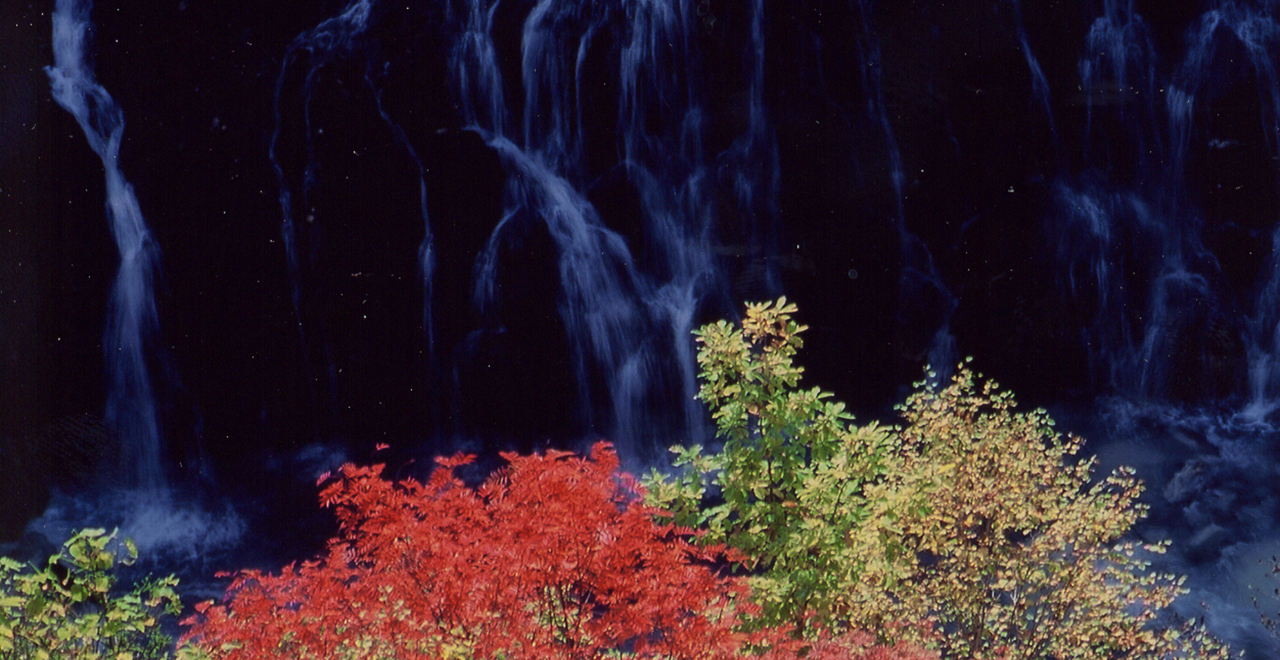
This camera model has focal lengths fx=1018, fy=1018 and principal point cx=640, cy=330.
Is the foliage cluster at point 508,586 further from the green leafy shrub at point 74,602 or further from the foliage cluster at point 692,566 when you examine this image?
the green leafy shrub at point 74,602

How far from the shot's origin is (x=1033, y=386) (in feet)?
48.6

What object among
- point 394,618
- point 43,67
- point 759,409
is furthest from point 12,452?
point 759,409

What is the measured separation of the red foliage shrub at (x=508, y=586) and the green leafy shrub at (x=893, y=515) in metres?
0.57

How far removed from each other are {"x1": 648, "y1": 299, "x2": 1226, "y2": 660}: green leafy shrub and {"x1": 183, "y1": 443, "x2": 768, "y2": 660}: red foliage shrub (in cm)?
57

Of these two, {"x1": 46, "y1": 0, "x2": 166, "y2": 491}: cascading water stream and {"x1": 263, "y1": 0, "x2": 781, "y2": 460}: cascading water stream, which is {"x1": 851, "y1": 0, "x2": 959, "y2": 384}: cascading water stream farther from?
{"x1": 46, "y1": 0, "x2": 166, "y2": 491}: cascading water stream

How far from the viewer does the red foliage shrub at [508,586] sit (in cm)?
514

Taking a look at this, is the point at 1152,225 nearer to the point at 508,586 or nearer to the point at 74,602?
the point at 508,586

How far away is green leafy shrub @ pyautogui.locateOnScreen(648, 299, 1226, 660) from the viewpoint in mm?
6363

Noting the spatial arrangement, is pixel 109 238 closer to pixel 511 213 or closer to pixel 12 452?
pixel 12 452

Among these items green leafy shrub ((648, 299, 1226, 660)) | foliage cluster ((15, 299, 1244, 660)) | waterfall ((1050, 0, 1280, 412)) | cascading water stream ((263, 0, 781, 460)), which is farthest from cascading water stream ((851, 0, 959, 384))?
foliage cluster ((15, 299, 1244, 660))

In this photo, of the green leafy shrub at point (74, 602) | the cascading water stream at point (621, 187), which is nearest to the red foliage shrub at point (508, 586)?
the green leafy shrub at point (74, 602)

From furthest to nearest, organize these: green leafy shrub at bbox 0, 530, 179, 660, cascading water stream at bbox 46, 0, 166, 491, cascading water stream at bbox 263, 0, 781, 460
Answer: cascading water stream at bbox 263, 0, 781, 460
cascading water stream at bbox 46, 0, 166, 491
green leafy shrub at bbox 0, 530, 179, 660

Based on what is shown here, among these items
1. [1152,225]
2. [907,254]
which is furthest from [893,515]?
[1152,225]

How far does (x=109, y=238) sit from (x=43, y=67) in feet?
7.32
